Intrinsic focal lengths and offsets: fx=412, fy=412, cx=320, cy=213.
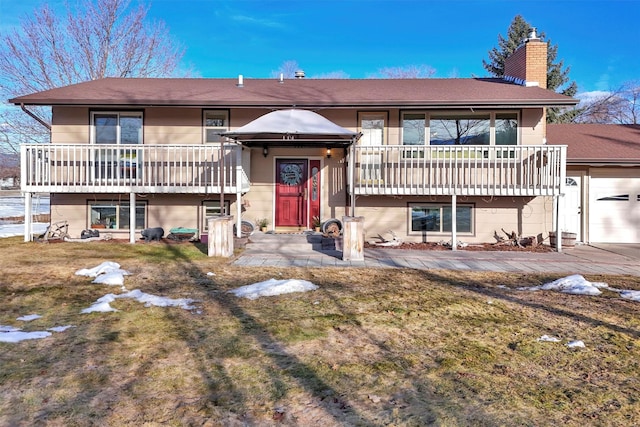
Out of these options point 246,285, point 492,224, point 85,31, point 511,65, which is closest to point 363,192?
point 492,224

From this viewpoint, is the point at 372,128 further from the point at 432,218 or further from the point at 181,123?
the point at 181,123

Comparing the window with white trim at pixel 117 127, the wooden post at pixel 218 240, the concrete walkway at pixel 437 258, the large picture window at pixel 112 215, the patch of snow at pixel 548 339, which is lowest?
the patch of snow at pixel 548 339

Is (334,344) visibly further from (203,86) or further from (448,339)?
(203,86)

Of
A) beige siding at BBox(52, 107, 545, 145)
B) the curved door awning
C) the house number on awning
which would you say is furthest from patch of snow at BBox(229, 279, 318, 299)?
beige siding at BBox(52, 107, 545, 145)

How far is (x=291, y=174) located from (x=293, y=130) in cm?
296

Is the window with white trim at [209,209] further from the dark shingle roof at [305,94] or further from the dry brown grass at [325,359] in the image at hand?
the dry brown grass at [325,359]

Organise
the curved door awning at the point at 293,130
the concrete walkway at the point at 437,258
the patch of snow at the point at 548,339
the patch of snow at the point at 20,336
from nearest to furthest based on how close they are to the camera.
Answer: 1. the patch of snow at the point at 20,336
2. the patch of snow at the point at 548,339
3. the concrete walkway at the point at 437,258
4. the curved door awning at the point at 293,130

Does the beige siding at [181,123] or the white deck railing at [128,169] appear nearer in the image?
the white deck railing at [128,169]

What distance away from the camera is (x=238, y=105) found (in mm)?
10633

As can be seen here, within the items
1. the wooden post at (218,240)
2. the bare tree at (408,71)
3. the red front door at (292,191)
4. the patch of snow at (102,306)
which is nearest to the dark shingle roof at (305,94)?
the red front door at (292,191)

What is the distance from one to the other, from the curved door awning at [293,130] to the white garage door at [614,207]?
7.44 m

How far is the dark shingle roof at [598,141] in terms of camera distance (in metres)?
11.4

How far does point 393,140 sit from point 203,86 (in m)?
6.08

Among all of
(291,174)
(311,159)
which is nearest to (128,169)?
(291,174)
